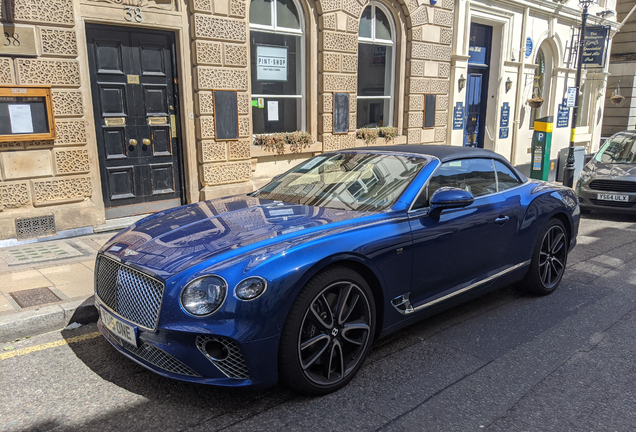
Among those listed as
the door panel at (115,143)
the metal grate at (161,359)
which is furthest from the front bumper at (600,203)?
the metal grate at (161,359)

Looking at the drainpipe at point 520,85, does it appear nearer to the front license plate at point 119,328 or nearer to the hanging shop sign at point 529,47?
the hanging shop sign at point 529,47

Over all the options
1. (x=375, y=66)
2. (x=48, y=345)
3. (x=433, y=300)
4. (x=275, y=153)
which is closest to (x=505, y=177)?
(x=433, y=300)

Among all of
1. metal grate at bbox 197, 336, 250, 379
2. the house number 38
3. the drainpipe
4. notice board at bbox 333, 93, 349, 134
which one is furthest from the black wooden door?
the drainpipe

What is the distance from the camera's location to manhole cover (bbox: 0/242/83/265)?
594 cm

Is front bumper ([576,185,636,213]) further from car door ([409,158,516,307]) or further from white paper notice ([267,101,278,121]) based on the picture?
white paper notice ([267,101,278,121])

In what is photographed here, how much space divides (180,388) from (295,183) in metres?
2.02

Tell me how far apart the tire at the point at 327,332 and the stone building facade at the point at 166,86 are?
5.32m

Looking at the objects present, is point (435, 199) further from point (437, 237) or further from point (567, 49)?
point (567, 49)

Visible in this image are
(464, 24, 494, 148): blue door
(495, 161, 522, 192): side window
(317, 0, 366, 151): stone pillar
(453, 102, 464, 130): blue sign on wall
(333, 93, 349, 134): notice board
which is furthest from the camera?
(464, 24, 494, 148): blue door

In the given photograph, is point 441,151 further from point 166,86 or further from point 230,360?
point 166,86

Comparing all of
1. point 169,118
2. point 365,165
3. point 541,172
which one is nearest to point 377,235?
point 365,165

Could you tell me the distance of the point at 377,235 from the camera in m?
3.45

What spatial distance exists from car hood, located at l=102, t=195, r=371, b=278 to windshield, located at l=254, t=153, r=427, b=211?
0.59 ft

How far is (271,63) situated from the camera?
9.54 metres
